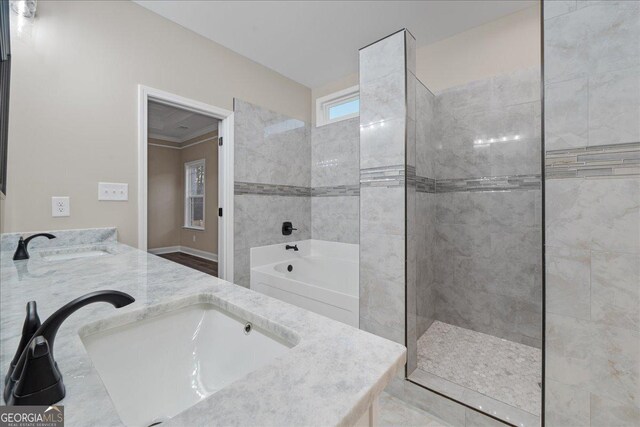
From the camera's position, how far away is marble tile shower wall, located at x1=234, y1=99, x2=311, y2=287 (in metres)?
2.77

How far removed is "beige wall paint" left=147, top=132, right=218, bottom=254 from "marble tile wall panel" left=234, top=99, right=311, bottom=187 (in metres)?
2.47

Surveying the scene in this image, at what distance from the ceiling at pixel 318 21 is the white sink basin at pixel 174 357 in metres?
2.38

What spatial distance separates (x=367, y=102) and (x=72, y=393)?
1.96 metres

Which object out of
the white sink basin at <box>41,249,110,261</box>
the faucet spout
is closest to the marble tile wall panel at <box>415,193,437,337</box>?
the faucet spout

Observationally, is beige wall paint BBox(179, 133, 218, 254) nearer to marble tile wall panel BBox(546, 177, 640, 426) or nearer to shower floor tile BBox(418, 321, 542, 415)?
shower floor tile BBox(418, 321, 542, 415)

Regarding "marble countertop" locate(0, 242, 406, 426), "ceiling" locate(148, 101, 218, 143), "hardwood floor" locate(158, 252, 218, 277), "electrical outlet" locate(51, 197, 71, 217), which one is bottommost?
"hardwood floor" locate(158, 252, 218, 277)

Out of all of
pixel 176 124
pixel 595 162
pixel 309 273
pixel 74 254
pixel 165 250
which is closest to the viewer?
pixel 595 162

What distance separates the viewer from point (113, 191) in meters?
1.96

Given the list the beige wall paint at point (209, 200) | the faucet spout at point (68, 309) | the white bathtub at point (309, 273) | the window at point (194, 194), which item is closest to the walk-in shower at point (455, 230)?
the white bathtub at point (309, 273)

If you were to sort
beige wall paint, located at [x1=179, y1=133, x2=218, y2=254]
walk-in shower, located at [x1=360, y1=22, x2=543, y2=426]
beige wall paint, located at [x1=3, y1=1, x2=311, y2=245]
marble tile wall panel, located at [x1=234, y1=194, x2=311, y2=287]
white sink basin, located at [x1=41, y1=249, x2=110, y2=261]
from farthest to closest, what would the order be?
beige wall paint, located at [x1=179, y1=133, x2=218, y2=254], marble tile wall panel, located at [x1=234, y1=194, x2=311, y2=287], walk-in shower, located at [x1=360, y1=22, x2=543, y2=426], beige wall paint, located at [x1=3, y1=1, x2=311, y2=245], white sink basin, located at [x1=41, y1=249, x2=110, y2=261]

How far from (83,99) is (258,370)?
2.31 meters

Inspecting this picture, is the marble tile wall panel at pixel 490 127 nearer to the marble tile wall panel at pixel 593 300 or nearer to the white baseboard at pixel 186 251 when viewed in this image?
the marble tile wall panel at pixel 593 300

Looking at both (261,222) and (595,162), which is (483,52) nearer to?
(595,162)

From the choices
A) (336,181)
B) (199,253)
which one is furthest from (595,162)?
(199,253)
